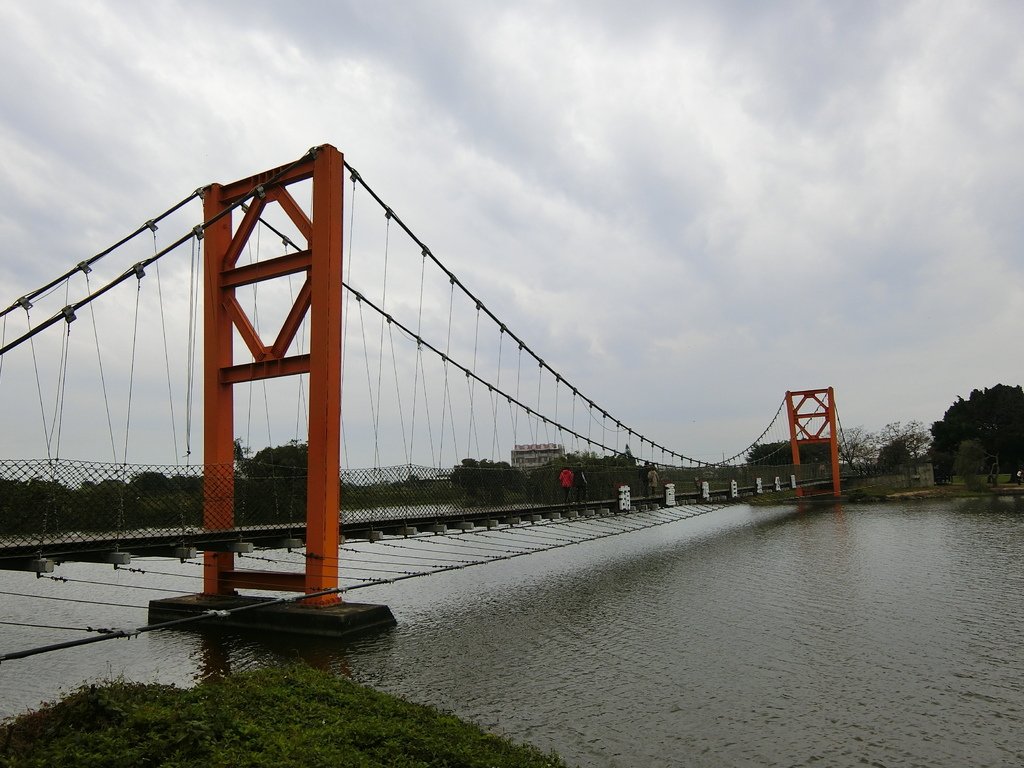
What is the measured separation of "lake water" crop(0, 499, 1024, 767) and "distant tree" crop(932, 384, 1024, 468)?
38.5 m

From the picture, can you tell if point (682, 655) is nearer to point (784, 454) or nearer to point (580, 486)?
point (580, 486)

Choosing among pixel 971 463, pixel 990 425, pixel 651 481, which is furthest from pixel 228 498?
pixel 990 425

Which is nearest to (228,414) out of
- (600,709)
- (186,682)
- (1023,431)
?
(186,682)

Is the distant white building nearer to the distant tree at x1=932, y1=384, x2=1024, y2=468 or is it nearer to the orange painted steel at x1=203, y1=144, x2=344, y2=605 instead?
the orange painted steel at x1=203, y1=144, x2=344, y2=605

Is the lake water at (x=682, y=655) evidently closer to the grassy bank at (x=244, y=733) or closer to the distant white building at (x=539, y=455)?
the grassy bank at (x=244, y=733)

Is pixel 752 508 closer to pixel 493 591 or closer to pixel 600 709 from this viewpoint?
pixel 493 591

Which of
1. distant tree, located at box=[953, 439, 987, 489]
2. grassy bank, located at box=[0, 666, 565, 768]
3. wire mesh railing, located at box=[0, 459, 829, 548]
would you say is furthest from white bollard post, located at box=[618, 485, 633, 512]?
distant tree, located at box=[953, 439, 987, 489]

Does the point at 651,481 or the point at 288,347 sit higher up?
the point at 288,347

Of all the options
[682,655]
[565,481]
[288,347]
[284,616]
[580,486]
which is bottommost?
[682,655]

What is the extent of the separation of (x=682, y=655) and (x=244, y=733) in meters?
6.26

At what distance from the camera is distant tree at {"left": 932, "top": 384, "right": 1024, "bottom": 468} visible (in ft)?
166

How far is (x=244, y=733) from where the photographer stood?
17.2ft

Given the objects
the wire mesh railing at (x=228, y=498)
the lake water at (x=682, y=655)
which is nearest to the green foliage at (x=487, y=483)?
the wire mesh railing at (x=228, y=498)

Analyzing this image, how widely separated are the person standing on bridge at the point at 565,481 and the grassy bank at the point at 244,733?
42.4 feet
